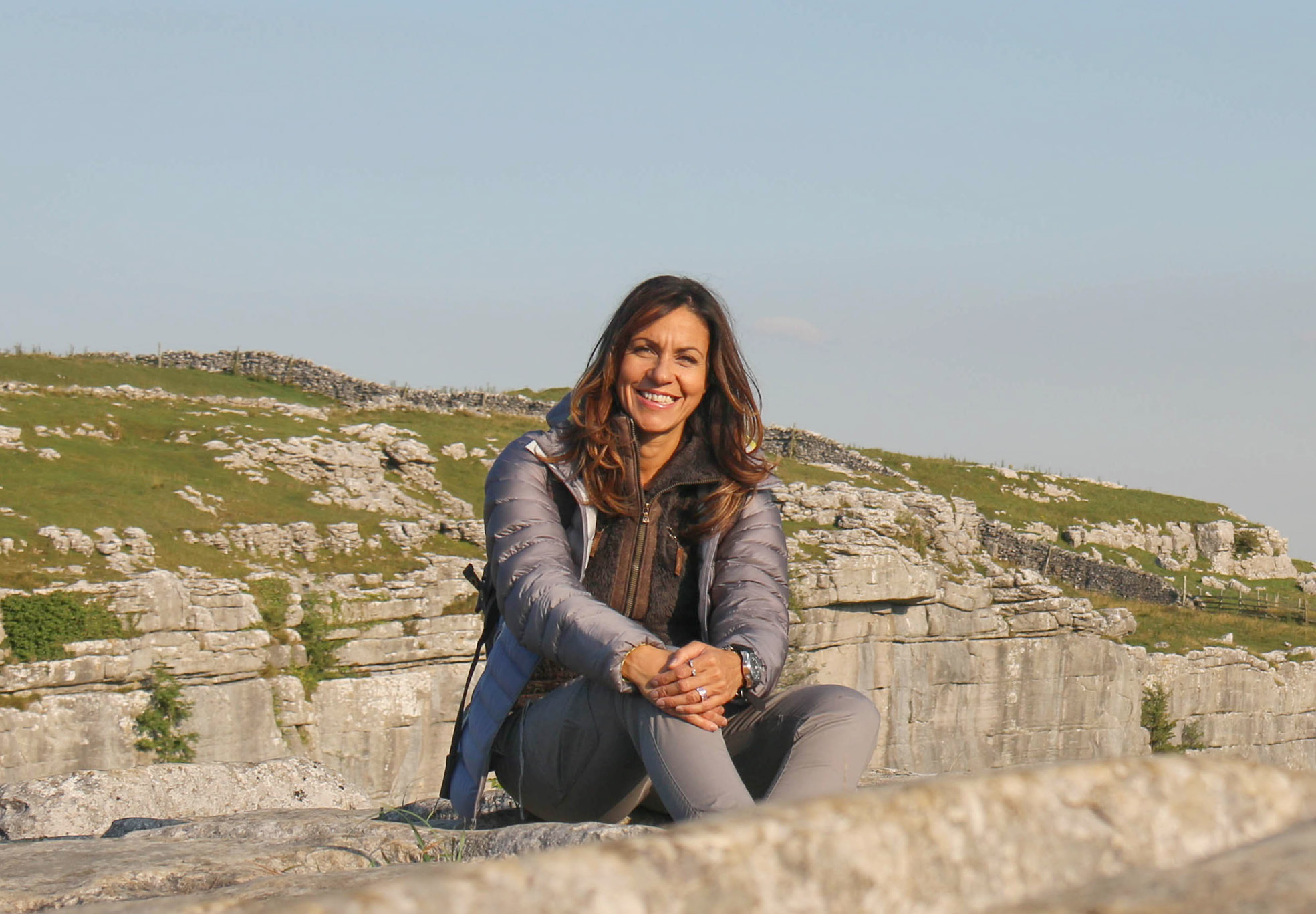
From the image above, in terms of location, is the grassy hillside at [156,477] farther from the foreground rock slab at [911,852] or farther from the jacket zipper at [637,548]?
the foreground rock slab at [911,852]

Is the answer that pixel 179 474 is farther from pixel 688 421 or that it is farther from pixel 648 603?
pixel 648 603

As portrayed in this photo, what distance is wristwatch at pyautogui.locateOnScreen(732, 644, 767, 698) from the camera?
416 cm

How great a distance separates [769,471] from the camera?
190 inches

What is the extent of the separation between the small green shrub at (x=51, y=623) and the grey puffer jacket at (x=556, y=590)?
1270 centimetres

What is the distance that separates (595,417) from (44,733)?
1302cm

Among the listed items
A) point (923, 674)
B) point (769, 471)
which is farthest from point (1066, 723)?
point (769, 471)

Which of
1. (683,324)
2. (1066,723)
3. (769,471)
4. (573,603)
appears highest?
(683,324)

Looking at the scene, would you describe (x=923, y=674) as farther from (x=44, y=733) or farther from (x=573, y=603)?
(x=573, y=603)

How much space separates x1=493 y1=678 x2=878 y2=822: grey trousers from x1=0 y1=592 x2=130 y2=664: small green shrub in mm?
12818

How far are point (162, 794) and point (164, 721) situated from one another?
30.6 feet

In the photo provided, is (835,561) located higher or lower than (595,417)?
lower

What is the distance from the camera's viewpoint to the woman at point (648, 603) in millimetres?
3861

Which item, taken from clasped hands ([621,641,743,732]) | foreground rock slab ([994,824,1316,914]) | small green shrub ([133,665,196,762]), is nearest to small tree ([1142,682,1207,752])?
small green shrub ([133,665,196,762])

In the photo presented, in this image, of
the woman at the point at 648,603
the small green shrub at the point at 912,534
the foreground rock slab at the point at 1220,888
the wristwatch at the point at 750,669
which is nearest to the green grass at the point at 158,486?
the small green shrub at the point at 912,534
